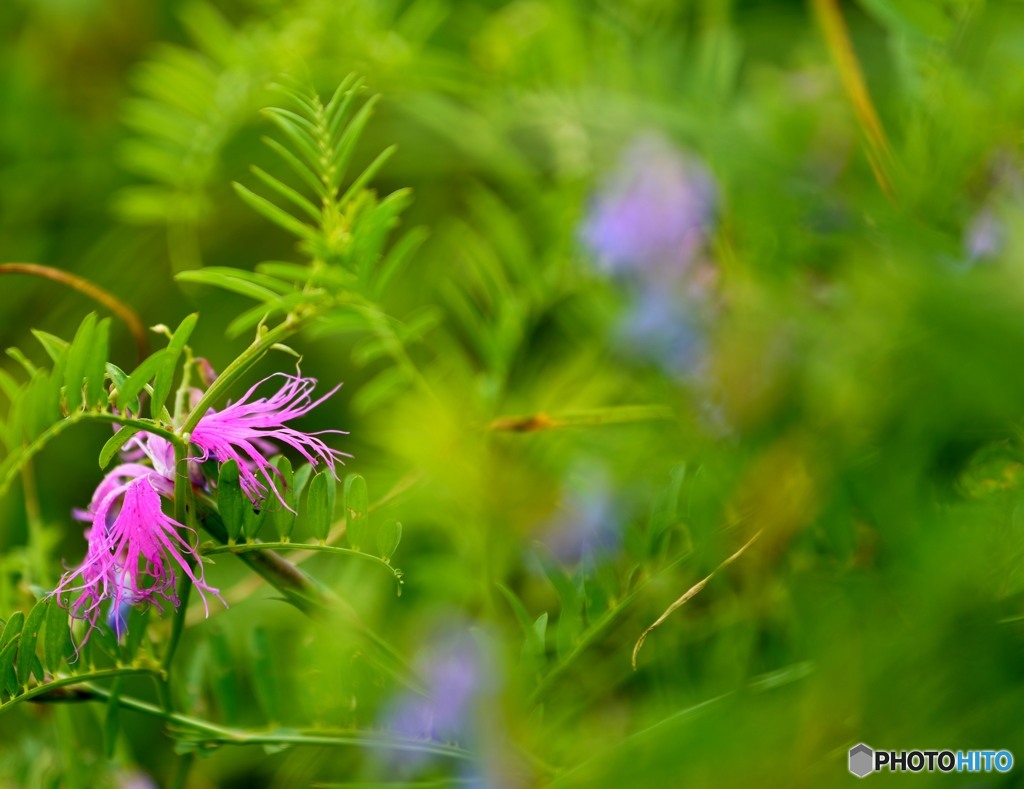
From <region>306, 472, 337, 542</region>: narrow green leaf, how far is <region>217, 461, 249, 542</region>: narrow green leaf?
18mm

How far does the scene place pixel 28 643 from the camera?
26 cm

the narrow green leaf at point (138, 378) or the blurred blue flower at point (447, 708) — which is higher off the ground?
the narrow green leaf at point (138, 378)

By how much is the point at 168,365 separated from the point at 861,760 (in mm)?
190

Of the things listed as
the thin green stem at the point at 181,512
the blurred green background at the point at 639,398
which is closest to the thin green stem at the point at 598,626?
the blurred green background at the point at 639,398

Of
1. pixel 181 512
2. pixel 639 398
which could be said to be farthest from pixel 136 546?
pixel 639 398

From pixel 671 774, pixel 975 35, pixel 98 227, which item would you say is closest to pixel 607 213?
pixel 975 35

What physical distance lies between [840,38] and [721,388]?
0.17 metres

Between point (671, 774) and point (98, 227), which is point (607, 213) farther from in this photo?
point (98, 227)

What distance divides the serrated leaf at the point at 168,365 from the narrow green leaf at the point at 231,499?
0.02m

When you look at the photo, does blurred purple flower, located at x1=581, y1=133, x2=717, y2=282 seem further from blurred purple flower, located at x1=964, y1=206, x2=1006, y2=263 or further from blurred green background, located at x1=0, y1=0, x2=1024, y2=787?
blurred purple flower, located at x1=964, y1=206, x2=1006, y2=263

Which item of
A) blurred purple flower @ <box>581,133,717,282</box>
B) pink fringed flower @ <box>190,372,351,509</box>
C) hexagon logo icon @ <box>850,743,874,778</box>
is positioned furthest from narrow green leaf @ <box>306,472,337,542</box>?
blurred purple flower @ <box>581,133,717,282</box>

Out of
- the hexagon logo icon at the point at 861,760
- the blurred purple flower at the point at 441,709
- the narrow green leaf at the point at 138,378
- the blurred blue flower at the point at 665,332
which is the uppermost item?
the blurred blue flower at the point at 665,332

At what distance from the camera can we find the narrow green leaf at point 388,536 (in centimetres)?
26

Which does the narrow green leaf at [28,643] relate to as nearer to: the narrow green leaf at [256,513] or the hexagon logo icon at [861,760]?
the narrow green leaf at [256,513]
